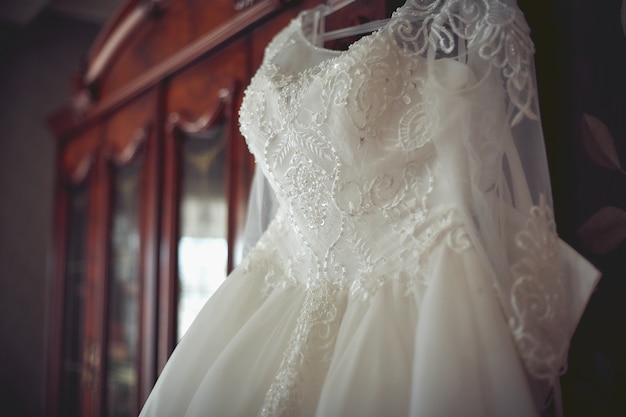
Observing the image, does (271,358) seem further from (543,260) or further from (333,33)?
(333,33)

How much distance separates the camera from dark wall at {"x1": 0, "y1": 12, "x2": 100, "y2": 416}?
112 inches

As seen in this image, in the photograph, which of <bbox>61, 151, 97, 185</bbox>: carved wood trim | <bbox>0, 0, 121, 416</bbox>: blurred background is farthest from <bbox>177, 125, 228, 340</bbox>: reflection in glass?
<bbox>0, 0, 121, 416</bbox>: blurred background

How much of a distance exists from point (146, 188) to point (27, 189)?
142cm

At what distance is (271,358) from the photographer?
92 cm

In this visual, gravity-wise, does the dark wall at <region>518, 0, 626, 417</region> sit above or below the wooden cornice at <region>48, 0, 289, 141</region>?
below

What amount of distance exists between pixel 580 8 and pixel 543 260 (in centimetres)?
53

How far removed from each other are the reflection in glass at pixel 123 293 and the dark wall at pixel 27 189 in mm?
1029

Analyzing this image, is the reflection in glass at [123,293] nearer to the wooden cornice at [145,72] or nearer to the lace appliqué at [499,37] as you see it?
the wooden cornice at [145,72]

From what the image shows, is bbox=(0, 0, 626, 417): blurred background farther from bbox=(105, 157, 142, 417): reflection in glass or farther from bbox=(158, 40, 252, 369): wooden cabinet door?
bbox=(105, 157, 142, 417): reflection in glass

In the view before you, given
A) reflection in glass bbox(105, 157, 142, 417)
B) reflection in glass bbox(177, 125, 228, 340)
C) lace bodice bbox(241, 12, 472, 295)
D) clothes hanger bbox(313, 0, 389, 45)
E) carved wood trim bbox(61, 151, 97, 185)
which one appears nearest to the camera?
lace bodice bbox(241, 12, 472, 295)

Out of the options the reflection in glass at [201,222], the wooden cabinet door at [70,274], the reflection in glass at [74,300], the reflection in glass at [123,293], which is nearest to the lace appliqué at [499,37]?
the reflection in glass at [201,222]

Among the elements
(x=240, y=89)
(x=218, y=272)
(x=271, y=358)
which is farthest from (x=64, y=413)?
(x=271, y=358)

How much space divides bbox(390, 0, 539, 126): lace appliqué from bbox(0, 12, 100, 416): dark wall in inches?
105

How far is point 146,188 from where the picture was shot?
1.90 meters
